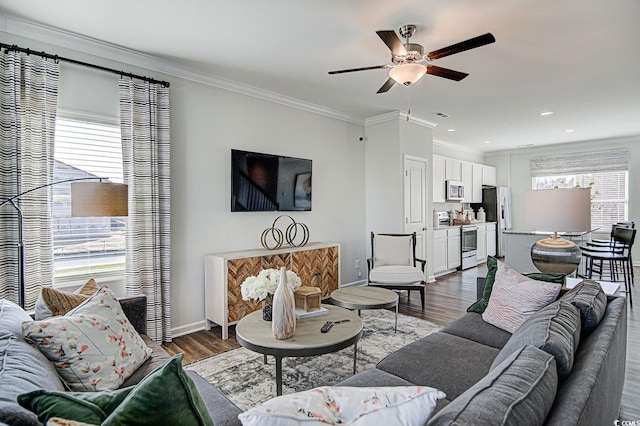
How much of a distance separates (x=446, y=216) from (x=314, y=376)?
558 cm

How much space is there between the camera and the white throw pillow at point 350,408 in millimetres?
797

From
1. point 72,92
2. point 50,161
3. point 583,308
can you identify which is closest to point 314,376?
point 583,308

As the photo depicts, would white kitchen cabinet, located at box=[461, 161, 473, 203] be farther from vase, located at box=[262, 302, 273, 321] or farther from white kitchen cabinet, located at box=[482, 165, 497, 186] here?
vase, located at box=[262, 302, 273, 321]

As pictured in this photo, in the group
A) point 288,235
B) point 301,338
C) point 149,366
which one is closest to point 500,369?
point 301,338

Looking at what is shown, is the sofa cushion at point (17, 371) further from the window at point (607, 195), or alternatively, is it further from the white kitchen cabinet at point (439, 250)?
the window at point (607, 195)

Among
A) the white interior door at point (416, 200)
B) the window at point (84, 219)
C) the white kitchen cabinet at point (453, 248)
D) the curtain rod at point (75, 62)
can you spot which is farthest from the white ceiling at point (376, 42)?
the white kitchen cabinet at point (453, 248)

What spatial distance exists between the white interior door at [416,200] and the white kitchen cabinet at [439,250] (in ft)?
1.86

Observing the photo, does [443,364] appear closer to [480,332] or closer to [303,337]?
[480,332]

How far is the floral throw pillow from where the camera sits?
1.35 meters

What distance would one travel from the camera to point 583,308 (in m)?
1.67

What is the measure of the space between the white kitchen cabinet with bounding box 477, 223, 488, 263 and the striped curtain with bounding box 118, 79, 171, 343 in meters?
6.54

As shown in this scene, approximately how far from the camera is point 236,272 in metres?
3.55

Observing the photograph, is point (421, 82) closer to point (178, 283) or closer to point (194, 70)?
point (194, 70)

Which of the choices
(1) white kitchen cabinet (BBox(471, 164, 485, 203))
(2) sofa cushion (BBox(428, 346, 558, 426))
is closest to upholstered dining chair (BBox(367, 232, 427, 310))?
(2) sofa cushion (BBox(428, 346, 558, 426))
